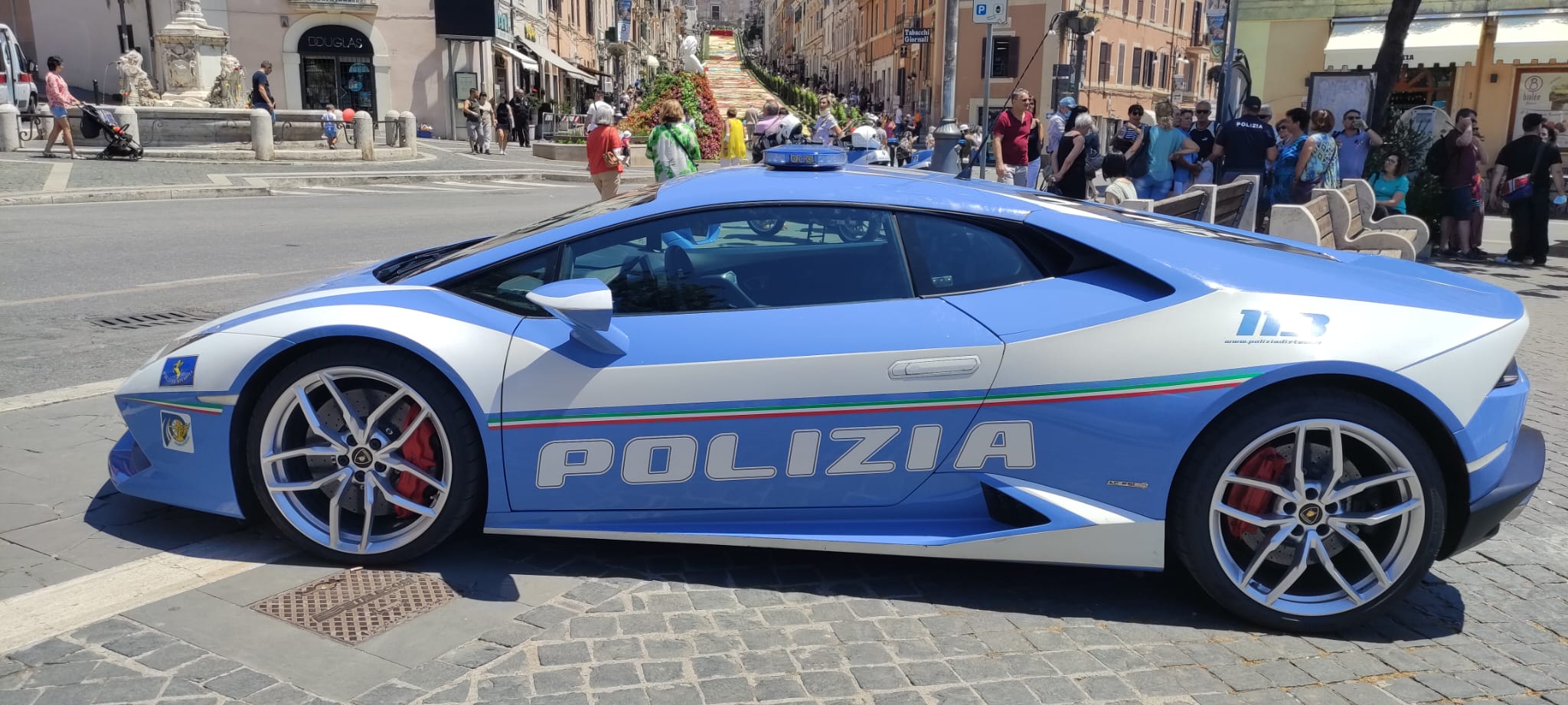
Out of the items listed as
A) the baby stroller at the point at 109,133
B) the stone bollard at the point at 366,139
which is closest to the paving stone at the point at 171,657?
the baby stroller at the point at 109,133

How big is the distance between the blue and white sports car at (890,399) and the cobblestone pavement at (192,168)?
585 inches

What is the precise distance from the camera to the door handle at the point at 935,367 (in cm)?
330

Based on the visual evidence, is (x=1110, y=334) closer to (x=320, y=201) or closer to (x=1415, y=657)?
(x=1415, y=657)

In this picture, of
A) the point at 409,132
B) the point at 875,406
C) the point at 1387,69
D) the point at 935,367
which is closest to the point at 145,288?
the point at 875,406

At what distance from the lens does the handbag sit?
12.4 m

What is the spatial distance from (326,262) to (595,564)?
24.9 ft

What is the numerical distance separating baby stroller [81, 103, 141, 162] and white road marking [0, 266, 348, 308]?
1401 cm

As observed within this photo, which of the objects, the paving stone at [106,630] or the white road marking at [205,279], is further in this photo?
the white road marking at [205,279]

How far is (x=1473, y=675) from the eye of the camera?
312 cm

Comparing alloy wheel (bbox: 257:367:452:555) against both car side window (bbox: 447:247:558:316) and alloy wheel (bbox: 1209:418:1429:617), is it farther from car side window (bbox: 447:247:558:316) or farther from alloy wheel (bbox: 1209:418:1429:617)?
alloy wheel (bbox: 1209:418:1429:617)

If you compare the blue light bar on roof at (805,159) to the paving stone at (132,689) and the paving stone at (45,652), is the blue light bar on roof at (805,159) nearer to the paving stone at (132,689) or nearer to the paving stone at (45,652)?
the paving stone at (132,689)

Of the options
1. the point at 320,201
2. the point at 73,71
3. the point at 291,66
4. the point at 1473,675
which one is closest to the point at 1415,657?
the point at 1473,675

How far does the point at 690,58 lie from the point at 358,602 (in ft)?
76.9

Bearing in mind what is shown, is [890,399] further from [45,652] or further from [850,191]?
[45,652]
